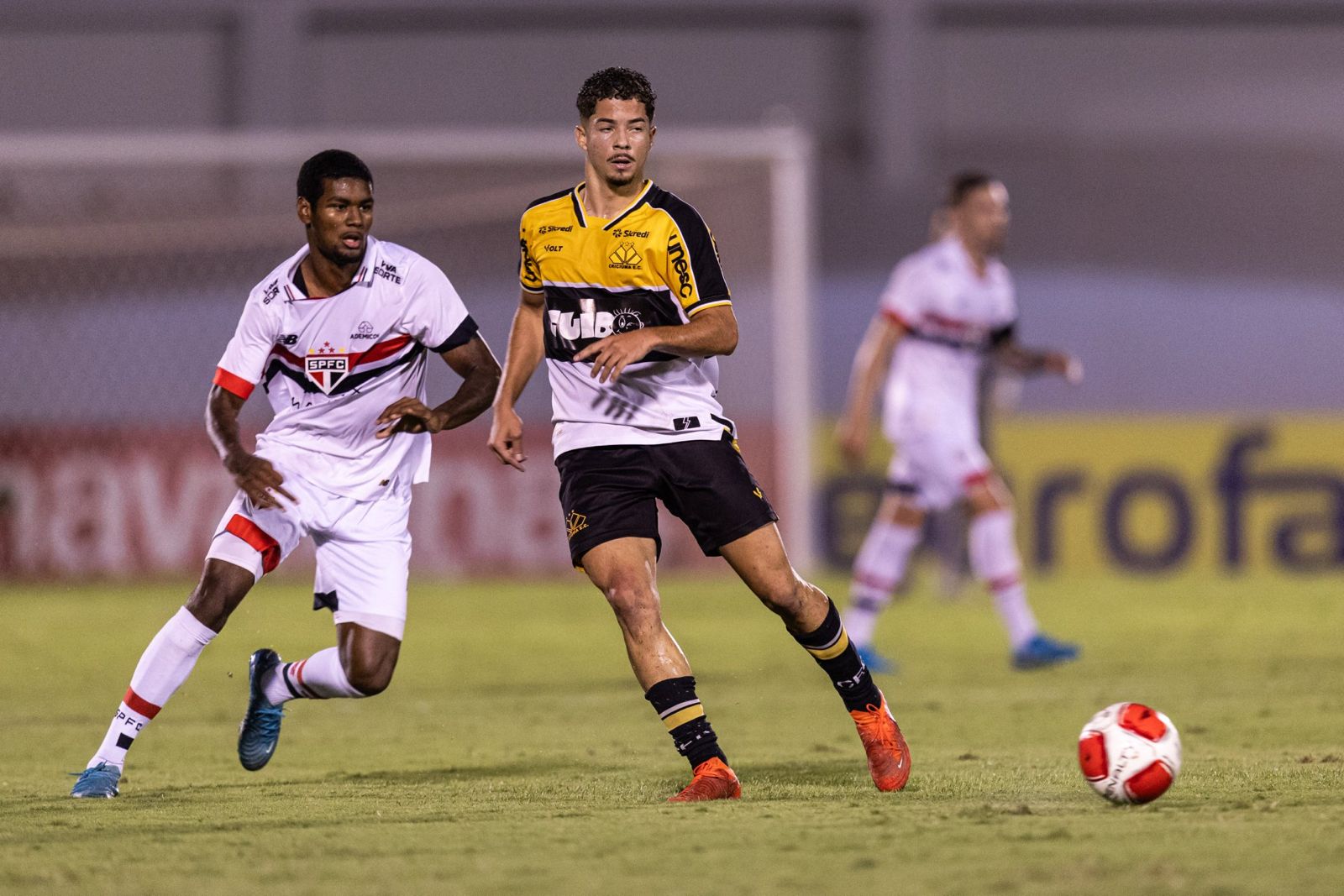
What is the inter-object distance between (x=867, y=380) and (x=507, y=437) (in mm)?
4231

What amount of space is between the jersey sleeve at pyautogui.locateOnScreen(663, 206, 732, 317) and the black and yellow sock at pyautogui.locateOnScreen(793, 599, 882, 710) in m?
0.91

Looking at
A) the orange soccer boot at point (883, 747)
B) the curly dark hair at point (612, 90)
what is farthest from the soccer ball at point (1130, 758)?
the curly dark hair at point (612, 90)

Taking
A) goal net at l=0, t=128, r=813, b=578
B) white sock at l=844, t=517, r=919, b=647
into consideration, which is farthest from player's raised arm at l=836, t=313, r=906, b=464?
goal net at l=0, t=128, r=813, b=578

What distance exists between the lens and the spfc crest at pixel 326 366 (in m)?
5.95

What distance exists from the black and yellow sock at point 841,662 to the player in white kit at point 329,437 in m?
1.28

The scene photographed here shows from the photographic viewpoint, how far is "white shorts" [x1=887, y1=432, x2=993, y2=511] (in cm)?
954

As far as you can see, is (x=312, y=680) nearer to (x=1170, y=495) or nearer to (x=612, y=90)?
(x=612, y=90)

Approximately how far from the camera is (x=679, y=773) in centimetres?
604

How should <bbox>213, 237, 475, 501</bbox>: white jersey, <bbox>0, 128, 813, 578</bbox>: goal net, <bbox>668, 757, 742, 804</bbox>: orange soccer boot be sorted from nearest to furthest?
<bbox>668, 757, 742, 804</bbox>: orange soccer boot, <bbox>213, 237, 475, 501</bbox>: white jersey, <bbox>0, 128, 813, 578</bbox>: goal net

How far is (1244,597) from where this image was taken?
1339 centimetres

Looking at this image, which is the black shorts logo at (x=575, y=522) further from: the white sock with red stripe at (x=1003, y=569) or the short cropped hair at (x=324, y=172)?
the white sock with red stripe at (x=1003, y=569)

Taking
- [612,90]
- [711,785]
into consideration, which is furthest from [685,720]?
[612,90]

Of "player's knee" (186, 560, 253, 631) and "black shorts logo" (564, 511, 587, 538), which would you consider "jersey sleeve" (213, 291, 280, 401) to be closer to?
"player's knee" (186, 560, 253, 631)

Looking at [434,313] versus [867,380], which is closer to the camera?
[434,313]
